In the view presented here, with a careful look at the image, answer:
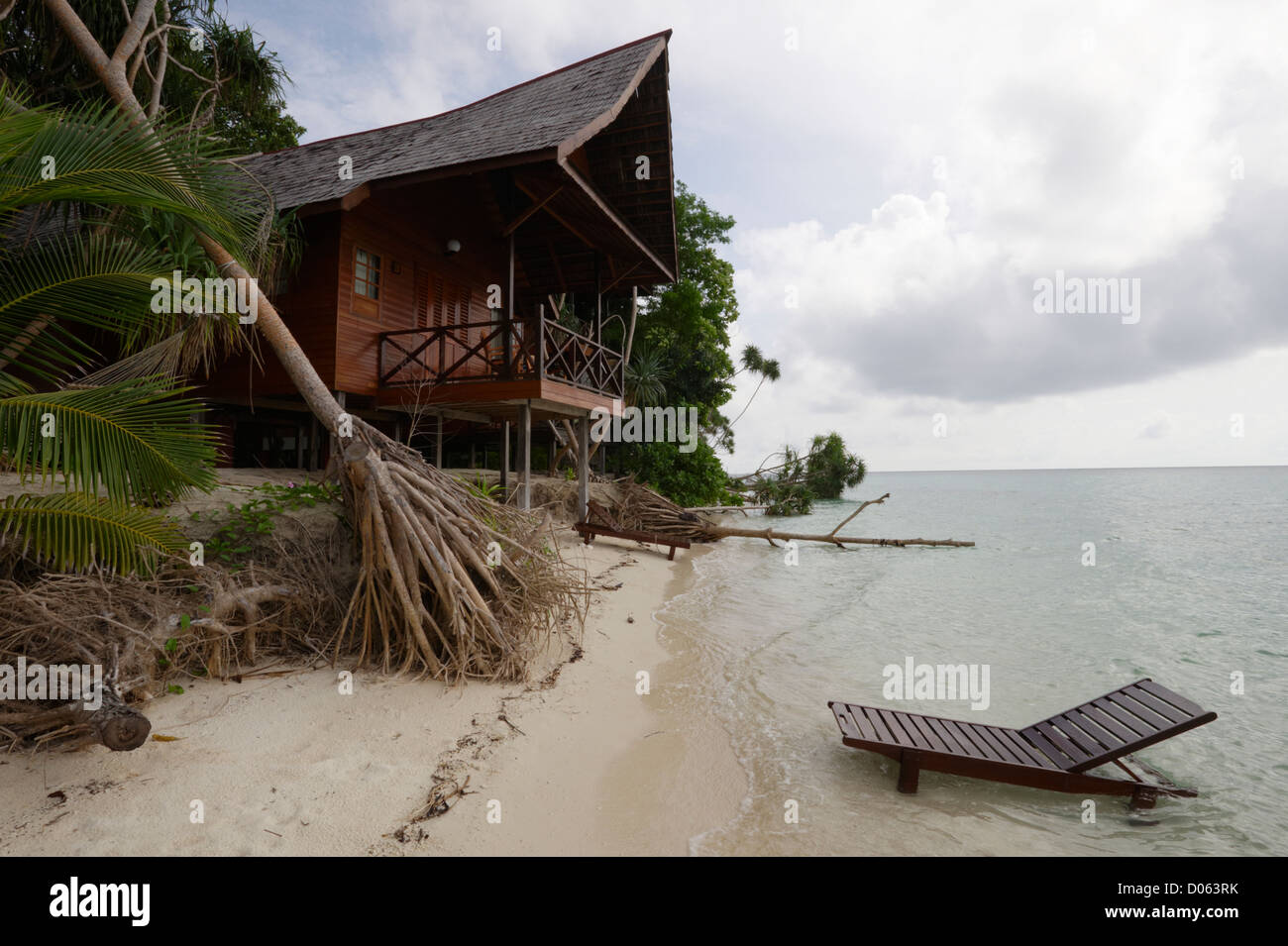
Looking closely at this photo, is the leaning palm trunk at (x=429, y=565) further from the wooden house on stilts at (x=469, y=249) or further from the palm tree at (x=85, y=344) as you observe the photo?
the wooden house on stilts at (x=469, y=249)

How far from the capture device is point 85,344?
4012mm

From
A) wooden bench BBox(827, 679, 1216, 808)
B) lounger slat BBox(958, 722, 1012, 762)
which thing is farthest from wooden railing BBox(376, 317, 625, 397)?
lounger slat BBox(958, 722, 1012, 762)

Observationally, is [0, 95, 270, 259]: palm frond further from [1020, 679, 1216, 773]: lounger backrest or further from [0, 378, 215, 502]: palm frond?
[1020, 679, 1216, 773]: lounger backrest

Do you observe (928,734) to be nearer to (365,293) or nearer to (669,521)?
(365,293)

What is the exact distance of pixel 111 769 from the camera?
3.62 m

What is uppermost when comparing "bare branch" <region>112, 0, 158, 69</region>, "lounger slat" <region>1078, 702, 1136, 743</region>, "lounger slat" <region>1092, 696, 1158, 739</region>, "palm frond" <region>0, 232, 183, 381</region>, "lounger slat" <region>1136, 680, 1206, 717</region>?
"bare branch" <region>112, 0, 158, 69</region>

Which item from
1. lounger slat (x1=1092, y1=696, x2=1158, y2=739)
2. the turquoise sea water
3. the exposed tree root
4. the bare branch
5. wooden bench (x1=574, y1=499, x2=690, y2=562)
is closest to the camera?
the turquoise sea water

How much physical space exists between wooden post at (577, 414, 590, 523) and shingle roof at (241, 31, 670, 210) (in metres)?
5.47

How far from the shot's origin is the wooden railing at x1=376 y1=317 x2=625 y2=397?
10055 mm

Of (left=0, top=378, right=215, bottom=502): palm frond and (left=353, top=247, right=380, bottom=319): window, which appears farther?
(left=353, top=247, right=380, bottom=319): window

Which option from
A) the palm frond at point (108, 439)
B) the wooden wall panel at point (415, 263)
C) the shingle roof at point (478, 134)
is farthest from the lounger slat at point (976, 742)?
the wooden wall panel at point (415, 263)

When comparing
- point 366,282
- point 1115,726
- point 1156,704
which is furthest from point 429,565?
point 366,282
